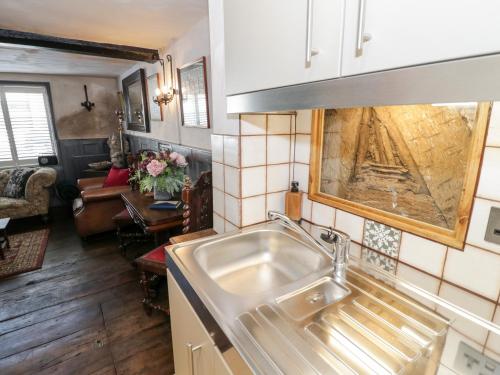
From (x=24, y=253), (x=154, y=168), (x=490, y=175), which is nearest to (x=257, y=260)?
(x=490, y=175)

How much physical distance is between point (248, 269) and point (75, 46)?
2725 millimetres

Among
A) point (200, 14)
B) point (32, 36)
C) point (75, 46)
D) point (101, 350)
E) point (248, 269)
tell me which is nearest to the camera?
point (248, 269)

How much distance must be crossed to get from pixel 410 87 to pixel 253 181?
813 mm

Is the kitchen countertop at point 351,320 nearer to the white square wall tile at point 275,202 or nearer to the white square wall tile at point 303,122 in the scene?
the white square wall tile at point 275,202

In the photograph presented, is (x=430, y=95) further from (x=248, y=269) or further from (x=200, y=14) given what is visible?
(x=200, y=14)

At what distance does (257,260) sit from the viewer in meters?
1.22

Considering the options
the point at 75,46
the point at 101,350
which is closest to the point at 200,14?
the point at 75,46

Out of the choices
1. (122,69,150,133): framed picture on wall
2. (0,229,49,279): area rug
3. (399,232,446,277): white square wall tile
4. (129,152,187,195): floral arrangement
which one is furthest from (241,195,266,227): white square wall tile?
(122,69,150,133): framed picture on wall

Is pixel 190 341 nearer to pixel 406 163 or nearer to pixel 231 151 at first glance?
pixel 231 151

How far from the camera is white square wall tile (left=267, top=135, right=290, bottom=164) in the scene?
1210 mm

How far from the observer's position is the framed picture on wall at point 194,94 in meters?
2.14

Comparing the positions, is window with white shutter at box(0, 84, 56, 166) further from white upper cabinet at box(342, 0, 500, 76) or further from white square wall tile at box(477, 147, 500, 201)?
white square wall tile at box(477, 147, 500, 201)

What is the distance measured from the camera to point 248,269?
3.88 ft

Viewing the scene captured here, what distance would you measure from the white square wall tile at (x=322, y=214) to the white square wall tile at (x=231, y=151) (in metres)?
0.41
